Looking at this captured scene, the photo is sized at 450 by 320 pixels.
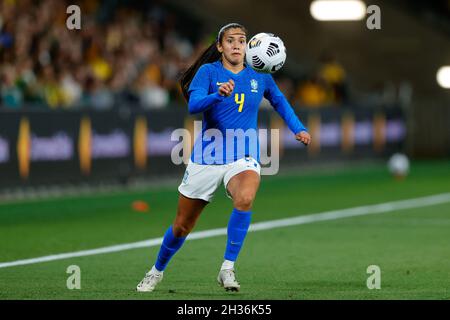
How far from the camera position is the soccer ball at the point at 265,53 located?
9.89 metres

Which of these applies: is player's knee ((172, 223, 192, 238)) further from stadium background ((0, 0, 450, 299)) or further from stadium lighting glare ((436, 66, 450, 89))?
stadium lighting glare ((436, 66, 450, 89))

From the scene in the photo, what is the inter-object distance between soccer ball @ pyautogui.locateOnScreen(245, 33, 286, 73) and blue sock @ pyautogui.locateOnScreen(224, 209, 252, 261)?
47.7 inches

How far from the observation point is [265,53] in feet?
32.4

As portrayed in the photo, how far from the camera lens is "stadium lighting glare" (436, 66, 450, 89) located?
37.0m

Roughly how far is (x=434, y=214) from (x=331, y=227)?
2.55 m

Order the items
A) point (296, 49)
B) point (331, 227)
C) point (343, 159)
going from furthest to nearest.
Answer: point (296, 49)
point (343, 159)
point (331, 227)

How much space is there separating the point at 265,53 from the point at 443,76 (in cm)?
2793

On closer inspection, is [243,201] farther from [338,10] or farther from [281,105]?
[338,10]

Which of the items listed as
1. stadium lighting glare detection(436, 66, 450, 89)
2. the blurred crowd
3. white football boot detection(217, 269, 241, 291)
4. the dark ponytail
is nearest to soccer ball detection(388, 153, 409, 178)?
the blurred crowd

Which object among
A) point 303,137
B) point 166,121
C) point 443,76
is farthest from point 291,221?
point 443,76

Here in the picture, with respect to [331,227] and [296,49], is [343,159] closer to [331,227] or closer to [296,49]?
→ [296,49]

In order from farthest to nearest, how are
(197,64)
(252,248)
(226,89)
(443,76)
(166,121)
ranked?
1. (443,76)
2. (166,121)
3. (252,248)
4. (197,64)
5. (226,89)

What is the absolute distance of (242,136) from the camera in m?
Result: 10.3
